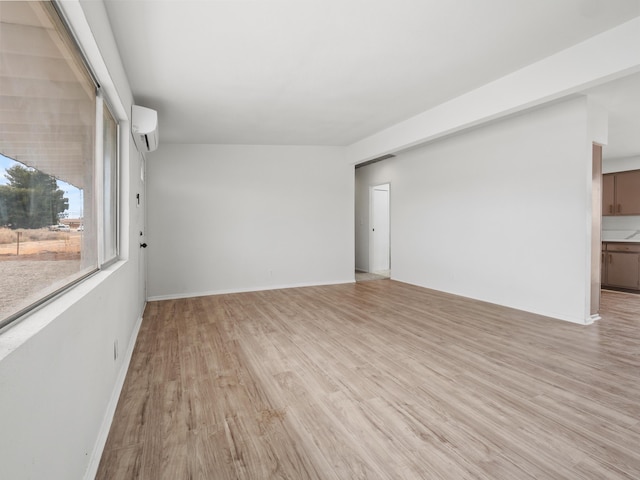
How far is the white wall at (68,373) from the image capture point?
0.87m

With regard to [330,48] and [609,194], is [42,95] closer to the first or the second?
[330,48]

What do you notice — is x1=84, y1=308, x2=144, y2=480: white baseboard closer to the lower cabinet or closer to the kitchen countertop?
the lower cabinet

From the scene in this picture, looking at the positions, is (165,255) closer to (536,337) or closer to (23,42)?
(23,42)

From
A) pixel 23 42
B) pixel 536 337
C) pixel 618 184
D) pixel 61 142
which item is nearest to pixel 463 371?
pixel 536 337

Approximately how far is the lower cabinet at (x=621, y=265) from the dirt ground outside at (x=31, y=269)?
7.87 meters

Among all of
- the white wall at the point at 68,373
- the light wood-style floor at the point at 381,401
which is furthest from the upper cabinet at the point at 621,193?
the white wall at the point at 68,373

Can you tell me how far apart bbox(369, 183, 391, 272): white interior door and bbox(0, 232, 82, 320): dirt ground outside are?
700 cm

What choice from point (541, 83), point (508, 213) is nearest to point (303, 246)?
point (508, 213)

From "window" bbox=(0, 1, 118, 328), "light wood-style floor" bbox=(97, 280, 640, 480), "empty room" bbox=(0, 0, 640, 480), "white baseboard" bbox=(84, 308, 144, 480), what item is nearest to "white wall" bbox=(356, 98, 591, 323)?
"empty room" bbox=(0, 0, 640, 480)

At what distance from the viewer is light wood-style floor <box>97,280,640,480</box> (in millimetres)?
1671

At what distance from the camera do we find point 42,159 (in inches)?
51.2

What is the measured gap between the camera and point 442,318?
13.8 feet

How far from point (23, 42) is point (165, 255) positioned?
4863 mm

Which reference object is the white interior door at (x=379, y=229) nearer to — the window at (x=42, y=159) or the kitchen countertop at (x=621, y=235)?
the kitchen countertop at (x=621, y=235)
